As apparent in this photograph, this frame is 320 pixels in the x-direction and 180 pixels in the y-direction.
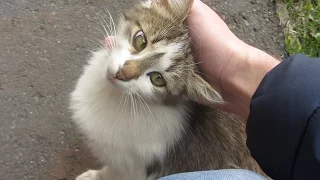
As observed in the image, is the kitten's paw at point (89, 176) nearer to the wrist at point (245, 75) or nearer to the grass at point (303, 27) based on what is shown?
the wrist at point (245, 75)

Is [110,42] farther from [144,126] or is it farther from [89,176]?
[89,176]

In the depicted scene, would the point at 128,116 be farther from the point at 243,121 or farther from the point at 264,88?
the point at 264,88

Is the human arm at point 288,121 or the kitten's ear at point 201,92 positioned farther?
the kitten's ear at point 201,92

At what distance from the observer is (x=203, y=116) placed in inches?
73.4

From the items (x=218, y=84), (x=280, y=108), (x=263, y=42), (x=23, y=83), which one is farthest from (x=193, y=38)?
(x=263, y=42)

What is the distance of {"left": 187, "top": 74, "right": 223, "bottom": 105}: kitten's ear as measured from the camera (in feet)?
5.42

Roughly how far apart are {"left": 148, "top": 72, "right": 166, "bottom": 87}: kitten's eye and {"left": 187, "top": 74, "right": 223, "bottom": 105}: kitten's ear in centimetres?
8

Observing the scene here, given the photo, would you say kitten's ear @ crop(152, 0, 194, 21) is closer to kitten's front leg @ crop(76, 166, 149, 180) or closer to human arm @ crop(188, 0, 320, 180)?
human arm @ crop(188, 0, 320, 180)

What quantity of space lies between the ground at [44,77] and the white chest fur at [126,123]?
0.38 metres

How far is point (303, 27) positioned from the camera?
2.81 m

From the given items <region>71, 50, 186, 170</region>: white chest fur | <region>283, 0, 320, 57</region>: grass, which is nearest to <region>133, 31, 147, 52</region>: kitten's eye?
<region>71, 50, 186, 170</region>: white chest fur

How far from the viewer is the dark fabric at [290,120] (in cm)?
133

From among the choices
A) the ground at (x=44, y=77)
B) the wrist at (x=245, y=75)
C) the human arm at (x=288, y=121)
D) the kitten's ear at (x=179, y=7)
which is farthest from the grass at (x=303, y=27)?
the human arm at (x=288, y=121)

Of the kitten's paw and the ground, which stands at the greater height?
the ground
